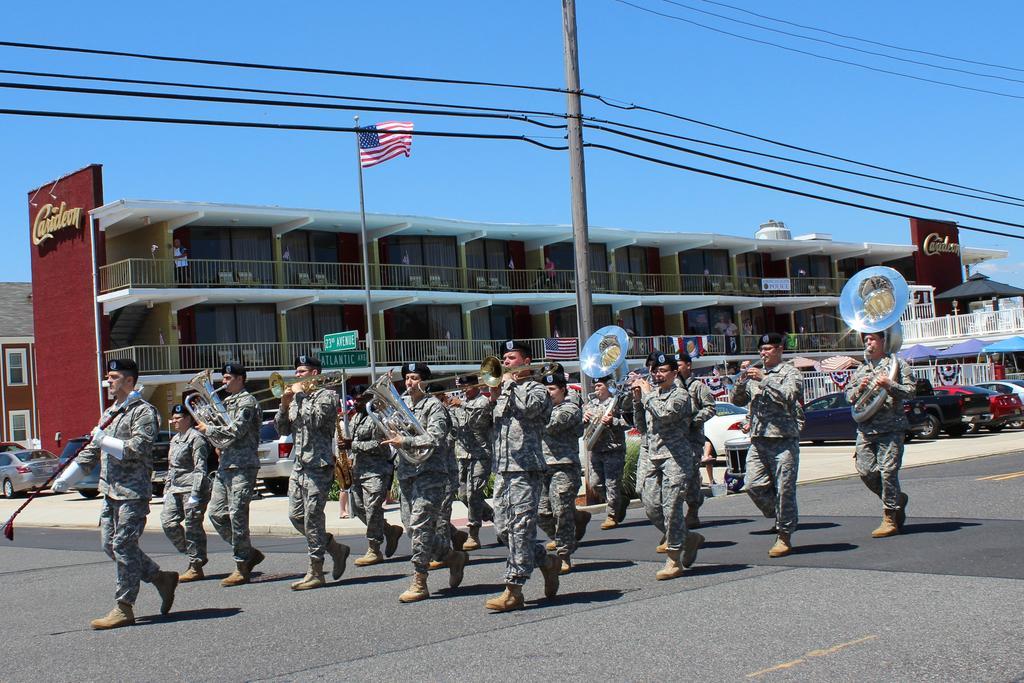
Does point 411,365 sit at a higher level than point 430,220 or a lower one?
lower

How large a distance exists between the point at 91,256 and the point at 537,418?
3221cm

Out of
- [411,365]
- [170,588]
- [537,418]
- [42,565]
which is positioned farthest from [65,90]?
[537,418]

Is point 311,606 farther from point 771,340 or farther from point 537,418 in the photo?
A: point 771,340

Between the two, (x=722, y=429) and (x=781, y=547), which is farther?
(x=722, y=429)

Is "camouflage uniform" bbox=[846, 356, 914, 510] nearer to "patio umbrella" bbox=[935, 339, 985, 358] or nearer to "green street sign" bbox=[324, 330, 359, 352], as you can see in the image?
"green street sign" bbox=[324, 330, 359, 352]

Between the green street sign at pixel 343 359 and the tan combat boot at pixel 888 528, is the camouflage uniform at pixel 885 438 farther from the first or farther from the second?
the green street sign at pixel 343 359

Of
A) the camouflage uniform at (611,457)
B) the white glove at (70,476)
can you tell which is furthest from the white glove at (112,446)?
the camouflage uniform at (611,457)

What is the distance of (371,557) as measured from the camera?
11.8m

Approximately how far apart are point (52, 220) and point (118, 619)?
111 ft

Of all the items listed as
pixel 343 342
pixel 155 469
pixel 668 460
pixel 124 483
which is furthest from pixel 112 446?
pixel 155 469

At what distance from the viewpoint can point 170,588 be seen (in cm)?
930

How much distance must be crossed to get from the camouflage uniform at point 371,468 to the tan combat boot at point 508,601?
3149mm

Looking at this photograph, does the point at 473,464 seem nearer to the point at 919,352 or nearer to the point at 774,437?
the point at 774,437

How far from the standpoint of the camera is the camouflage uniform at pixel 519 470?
851 cm
